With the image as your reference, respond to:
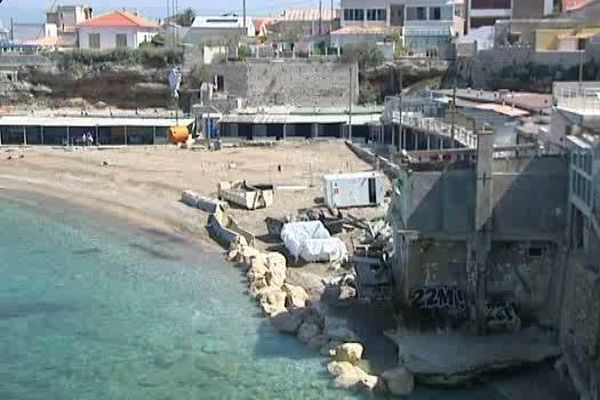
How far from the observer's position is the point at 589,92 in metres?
31.6

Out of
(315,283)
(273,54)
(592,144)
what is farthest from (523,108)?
(273,54)

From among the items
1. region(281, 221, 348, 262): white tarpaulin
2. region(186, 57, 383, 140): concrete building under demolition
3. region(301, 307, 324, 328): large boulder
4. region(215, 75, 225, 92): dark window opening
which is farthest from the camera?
region(215, 75, 225, 92): dark window opening

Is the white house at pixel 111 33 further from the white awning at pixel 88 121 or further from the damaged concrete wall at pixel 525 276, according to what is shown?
the damaged concrete wall at pixel 525 276

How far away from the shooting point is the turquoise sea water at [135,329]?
23.1 metres

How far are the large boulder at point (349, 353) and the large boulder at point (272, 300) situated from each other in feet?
14.1

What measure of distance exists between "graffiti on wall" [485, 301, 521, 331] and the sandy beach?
1375 cm

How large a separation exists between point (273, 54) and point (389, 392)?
51.5 m

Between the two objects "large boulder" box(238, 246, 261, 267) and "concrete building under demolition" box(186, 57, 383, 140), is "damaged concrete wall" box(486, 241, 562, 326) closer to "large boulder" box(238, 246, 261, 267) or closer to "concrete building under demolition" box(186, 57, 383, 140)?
"large boulder" box(238, 246, 261, 267)

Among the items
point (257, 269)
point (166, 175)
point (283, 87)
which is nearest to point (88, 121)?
point (166, 175)

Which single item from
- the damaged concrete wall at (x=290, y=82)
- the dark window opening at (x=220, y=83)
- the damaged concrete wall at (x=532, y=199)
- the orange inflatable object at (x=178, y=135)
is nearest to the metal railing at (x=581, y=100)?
the damaged concrete wall at (x=532, y=199)

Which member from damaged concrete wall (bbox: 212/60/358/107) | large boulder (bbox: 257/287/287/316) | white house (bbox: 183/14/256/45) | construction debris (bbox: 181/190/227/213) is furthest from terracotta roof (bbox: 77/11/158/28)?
large boulder (bbox: 257/287/287/316)

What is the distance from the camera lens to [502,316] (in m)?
24.8

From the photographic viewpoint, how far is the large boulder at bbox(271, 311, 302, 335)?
1041 inches

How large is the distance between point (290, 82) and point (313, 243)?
36.0 meters
